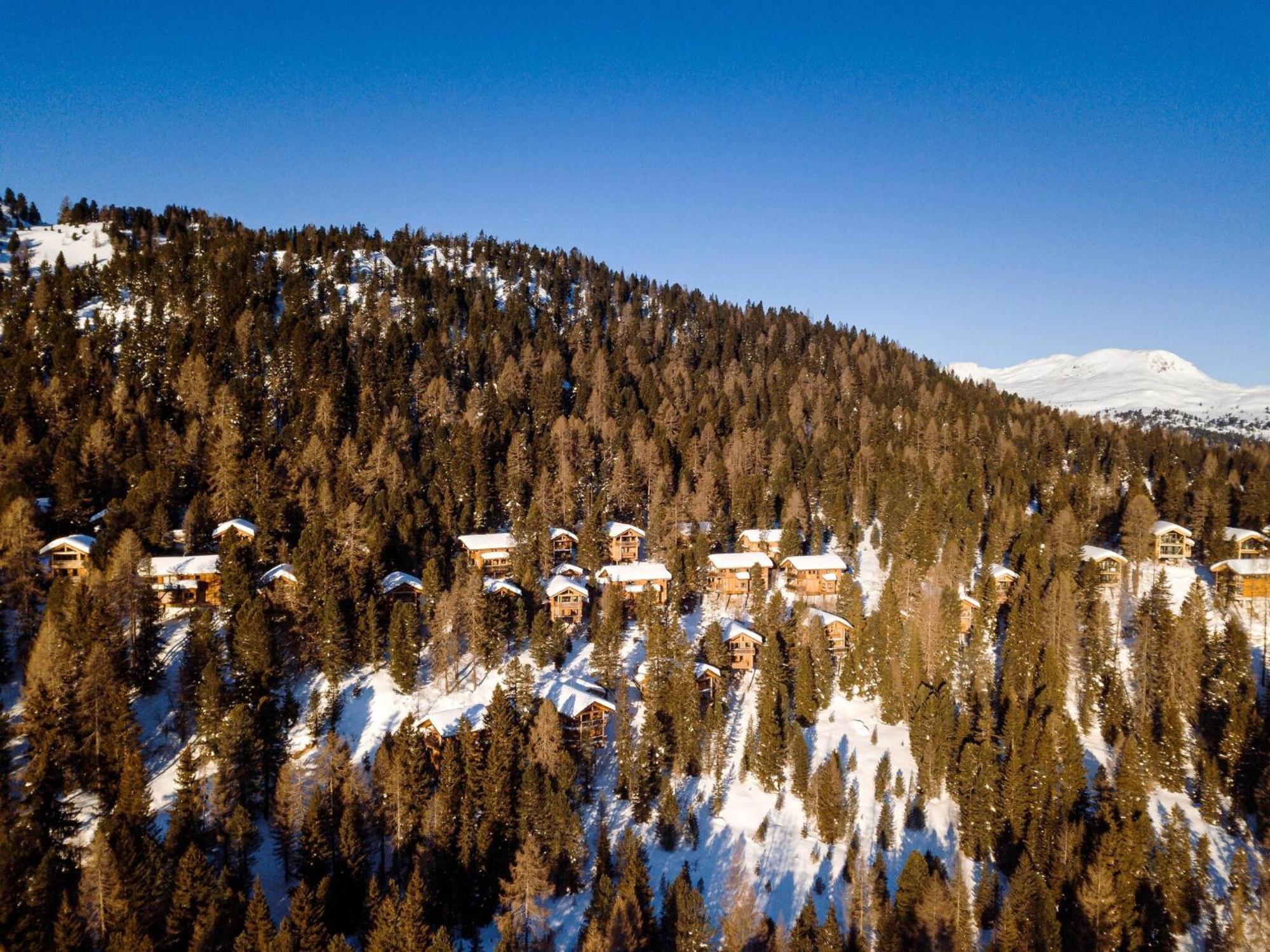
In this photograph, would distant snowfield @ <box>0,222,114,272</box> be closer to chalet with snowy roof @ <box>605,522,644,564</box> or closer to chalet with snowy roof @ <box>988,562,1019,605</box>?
chalet with snowy roof @ <box>605,522,644,564</box>

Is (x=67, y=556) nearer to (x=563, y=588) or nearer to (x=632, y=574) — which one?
(x=563, y=588)

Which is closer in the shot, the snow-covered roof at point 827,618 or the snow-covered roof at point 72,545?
the snow-covered roof at point 72,545

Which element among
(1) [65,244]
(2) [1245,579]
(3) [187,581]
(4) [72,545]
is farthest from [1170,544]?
(1) [65,244]

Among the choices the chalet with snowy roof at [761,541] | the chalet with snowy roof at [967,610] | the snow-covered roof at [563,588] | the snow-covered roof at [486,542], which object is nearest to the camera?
the snow-covered roof at [563,588]

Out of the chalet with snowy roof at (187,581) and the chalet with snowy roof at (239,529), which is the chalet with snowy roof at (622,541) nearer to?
the chalet with snowy roof at (239,529)

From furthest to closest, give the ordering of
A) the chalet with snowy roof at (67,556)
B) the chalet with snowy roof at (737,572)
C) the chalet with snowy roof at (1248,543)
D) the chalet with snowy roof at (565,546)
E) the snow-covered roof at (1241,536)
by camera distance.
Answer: the snow-covered roof at (1241,536) → the chalet with snowy roof at (1248,543) → the chalet with snowy roof at (565,546) → the chalet with snowy roof at (737,572) → the chalet with snowy roof at (67,556)

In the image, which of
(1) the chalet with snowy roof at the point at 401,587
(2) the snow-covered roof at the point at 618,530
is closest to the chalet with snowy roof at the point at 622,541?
(2) the snow-covered roof at the point at 618,530

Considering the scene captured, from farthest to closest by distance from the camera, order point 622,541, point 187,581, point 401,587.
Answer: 1. point 622,541
2. point 401,587
3. point 187,581

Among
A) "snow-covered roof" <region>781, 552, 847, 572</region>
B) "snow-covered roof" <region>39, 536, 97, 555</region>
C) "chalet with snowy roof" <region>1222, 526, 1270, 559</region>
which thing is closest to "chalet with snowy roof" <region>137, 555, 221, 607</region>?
"snow-covered roof" <region>39, 536, 97, 555</region>

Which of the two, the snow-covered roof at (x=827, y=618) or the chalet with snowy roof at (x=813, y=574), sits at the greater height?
the chalet with snowy roof at (x=813, y=574)
